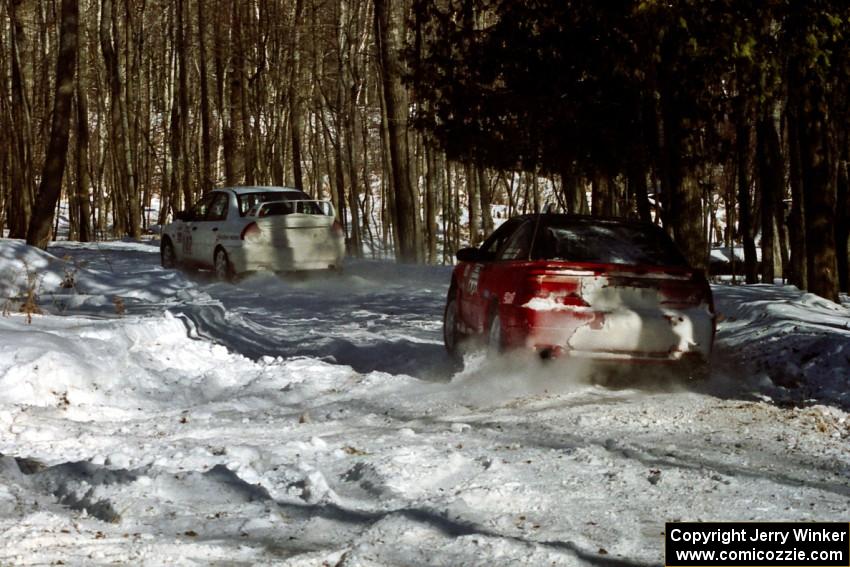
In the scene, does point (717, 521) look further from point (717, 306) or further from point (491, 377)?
point (717, 306)

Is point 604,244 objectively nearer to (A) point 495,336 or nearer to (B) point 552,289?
(B) point 552,289

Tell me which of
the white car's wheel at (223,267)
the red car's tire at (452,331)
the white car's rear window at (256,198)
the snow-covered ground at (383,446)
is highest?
the white car's rear window at (256,198)

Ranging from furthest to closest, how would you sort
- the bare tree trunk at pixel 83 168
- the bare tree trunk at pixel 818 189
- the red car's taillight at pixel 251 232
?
1. the bare tree trunk at pixel 83 168
2. the red car's taillight at pixel 251 232
3. the bare tree trunk at pixel 818 189

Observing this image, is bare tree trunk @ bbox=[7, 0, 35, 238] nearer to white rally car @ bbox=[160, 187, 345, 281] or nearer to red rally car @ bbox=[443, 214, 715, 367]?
white rally car @ bbox=[160, 187, 345, 281]

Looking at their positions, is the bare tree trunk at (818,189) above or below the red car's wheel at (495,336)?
above

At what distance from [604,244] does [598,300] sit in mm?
858

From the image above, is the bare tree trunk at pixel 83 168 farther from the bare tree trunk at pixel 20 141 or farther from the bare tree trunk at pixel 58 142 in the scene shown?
the bare tree trunk at pixel 58 142

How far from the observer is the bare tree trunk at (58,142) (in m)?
20.2

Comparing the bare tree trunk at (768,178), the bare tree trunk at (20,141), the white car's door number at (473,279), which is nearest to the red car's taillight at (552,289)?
the white car's door number at (473,279)

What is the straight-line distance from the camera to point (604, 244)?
9.55 m

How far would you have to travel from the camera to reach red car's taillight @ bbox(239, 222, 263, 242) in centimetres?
1912

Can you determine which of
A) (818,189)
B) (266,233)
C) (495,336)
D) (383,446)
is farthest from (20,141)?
(383,446)

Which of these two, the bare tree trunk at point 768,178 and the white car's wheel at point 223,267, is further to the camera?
the bare tree trunk at point 768,178

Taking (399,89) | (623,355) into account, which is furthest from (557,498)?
(399,89)
